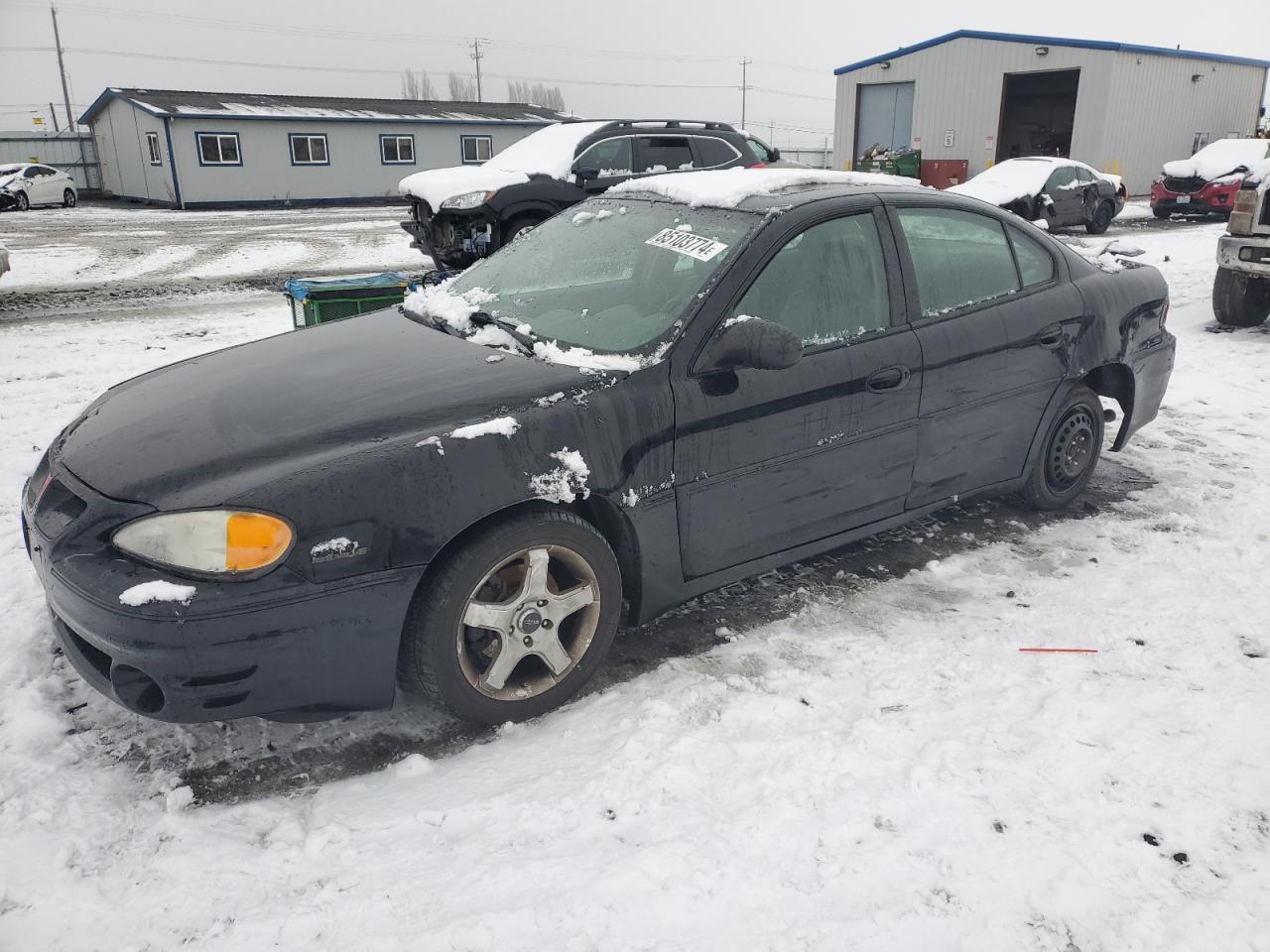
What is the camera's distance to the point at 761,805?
2.53m

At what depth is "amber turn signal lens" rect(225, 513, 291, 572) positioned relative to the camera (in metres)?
2.40

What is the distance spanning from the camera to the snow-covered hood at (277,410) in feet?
8.42

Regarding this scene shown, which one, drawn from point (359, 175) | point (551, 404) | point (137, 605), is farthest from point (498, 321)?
point (359, 175)

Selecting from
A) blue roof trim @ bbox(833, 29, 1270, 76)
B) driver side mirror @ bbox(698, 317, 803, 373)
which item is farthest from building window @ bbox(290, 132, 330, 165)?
driver side mirror @ bbox(698, 317, 803, 373)

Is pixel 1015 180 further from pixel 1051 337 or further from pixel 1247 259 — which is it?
pixel 1051 337

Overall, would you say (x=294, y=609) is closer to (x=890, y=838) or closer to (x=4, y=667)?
(x=4, y=667)

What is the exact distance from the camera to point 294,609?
2443 millimetres

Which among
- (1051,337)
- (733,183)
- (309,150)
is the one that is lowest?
(1051,337)

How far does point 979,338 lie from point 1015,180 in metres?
14.6

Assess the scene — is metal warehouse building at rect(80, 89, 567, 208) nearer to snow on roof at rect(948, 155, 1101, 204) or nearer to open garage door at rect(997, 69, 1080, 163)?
open garage door at rect(997, 69, 1080, 163)

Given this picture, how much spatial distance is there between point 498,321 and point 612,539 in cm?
98

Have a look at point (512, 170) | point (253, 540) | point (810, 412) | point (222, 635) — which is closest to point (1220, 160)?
point (512, 170)

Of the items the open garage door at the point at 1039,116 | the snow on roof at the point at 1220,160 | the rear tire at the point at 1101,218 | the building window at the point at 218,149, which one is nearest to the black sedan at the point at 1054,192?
the rear tire at the point at 1101,218

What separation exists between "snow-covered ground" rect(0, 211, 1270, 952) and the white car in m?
28.9
